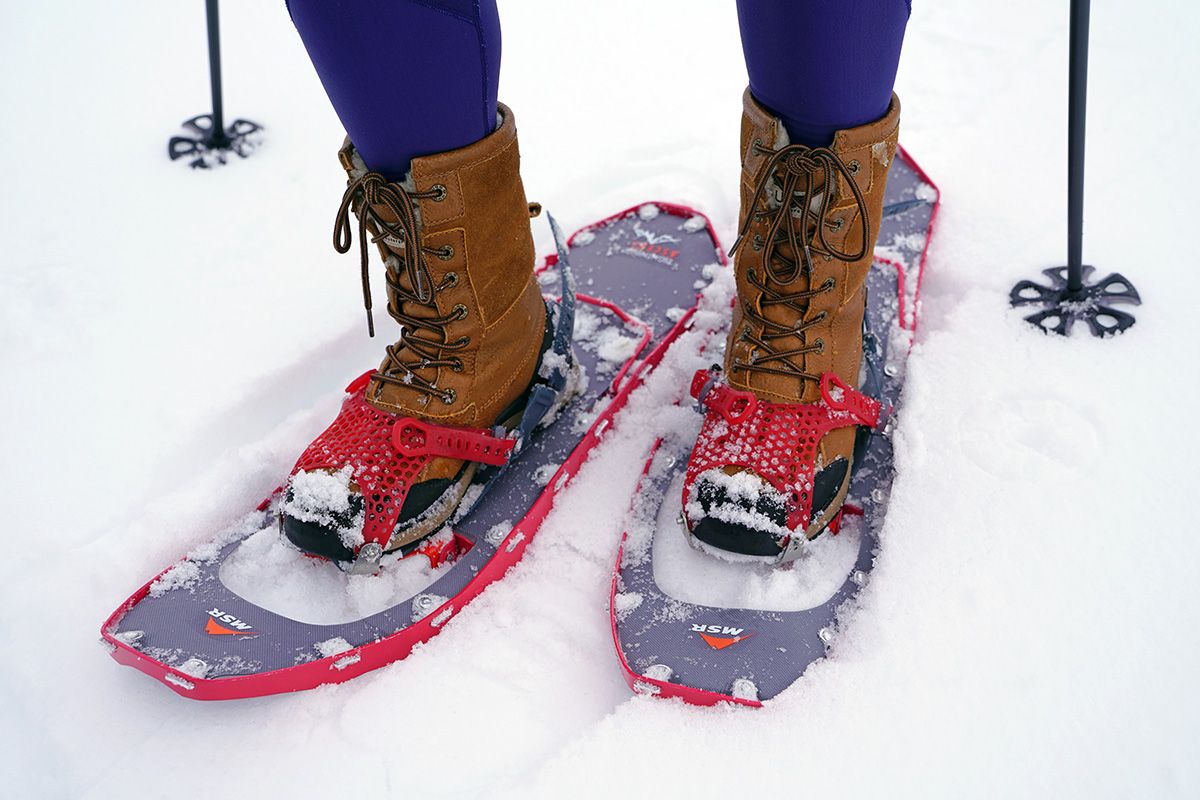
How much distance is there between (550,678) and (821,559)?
0.53 m

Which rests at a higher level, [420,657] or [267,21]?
[267,21]

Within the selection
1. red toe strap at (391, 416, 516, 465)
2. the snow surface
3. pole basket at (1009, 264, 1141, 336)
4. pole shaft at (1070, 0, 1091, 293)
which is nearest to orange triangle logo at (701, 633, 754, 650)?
the snow surface

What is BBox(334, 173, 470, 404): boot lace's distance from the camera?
1.33 meters

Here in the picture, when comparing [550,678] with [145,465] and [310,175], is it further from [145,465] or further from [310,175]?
[310,175]

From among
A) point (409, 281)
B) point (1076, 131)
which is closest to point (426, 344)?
point (409, 281)

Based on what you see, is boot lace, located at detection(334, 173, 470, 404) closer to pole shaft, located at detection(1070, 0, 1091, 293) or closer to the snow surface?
the snow surface

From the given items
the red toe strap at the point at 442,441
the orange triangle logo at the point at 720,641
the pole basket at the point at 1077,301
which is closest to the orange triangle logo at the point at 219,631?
the red toe strap at the point at 442,441

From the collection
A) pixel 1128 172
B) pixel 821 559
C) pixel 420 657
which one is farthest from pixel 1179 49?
pixel 420 657

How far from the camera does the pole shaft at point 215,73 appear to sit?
2.45m

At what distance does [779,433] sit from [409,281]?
70cm

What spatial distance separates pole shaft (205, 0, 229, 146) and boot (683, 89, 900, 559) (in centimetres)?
182

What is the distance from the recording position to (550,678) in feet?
4.53

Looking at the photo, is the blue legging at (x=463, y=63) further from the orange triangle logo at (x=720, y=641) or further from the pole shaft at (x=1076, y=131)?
the orange triangle logo at (x=720, y=641)

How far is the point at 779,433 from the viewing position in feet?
4.77
